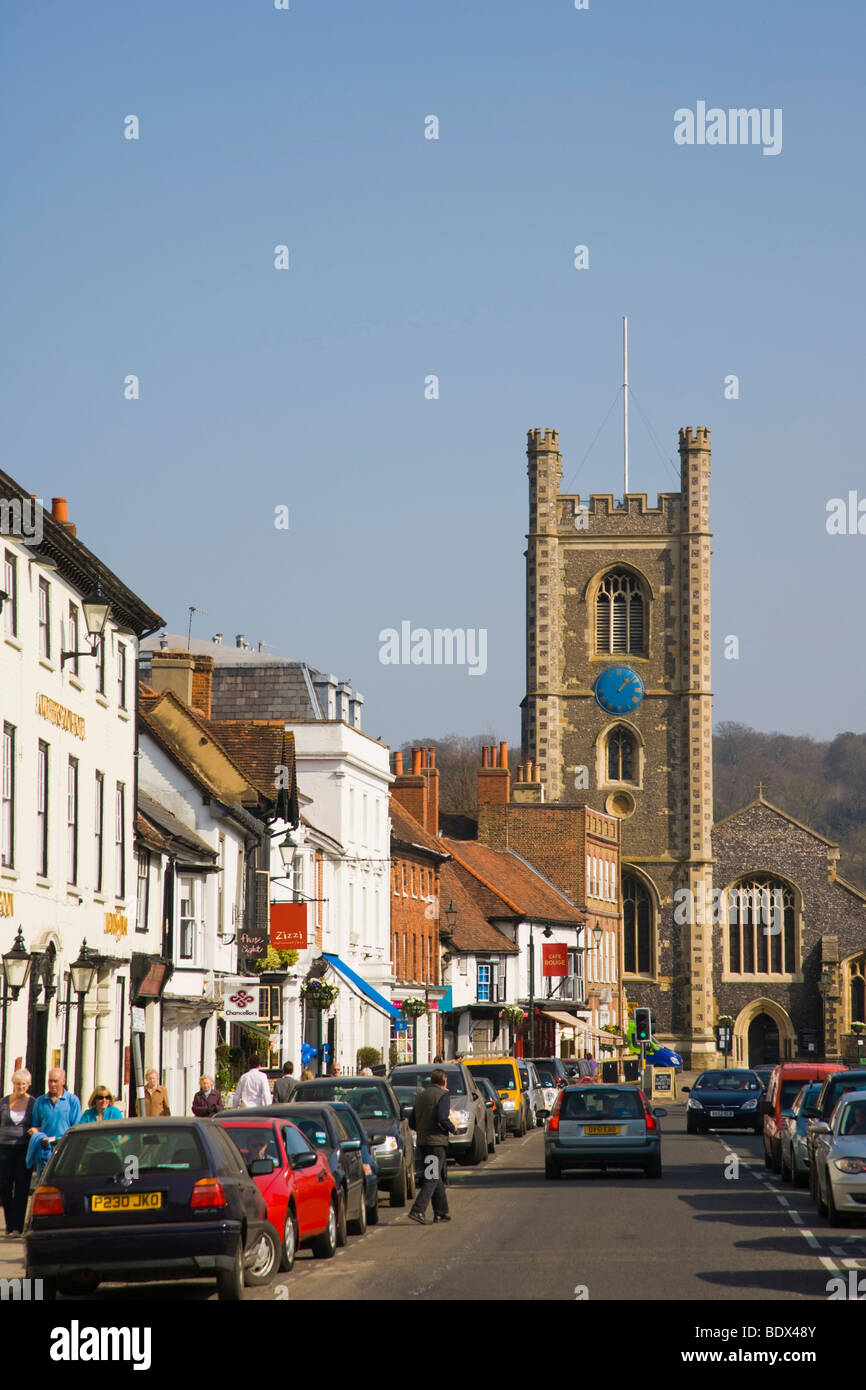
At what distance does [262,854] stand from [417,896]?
70.4 ft

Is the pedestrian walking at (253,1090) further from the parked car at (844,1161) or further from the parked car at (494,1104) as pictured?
the parked car at (844,1161)

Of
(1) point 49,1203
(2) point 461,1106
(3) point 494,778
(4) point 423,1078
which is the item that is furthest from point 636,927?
(1) point 49,1203

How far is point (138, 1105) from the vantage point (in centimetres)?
3241

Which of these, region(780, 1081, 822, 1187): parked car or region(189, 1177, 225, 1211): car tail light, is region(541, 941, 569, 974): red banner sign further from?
region(189, 1177, 225, 1211): car tail light

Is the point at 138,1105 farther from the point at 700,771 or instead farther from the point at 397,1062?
the point at 700,771

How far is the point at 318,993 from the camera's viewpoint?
150 feet

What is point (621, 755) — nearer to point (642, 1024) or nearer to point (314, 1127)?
point (642, 1024)

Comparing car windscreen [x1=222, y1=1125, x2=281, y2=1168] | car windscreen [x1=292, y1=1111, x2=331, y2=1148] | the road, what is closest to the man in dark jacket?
the road

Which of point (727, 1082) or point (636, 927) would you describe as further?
point (636, 927)

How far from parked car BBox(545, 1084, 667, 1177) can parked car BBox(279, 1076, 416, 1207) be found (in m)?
3.21

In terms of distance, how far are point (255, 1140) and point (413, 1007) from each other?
134 feet

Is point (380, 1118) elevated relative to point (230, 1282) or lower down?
elevated

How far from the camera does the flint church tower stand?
297ft

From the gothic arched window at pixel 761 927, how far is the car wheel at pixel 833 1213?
74683 mm
